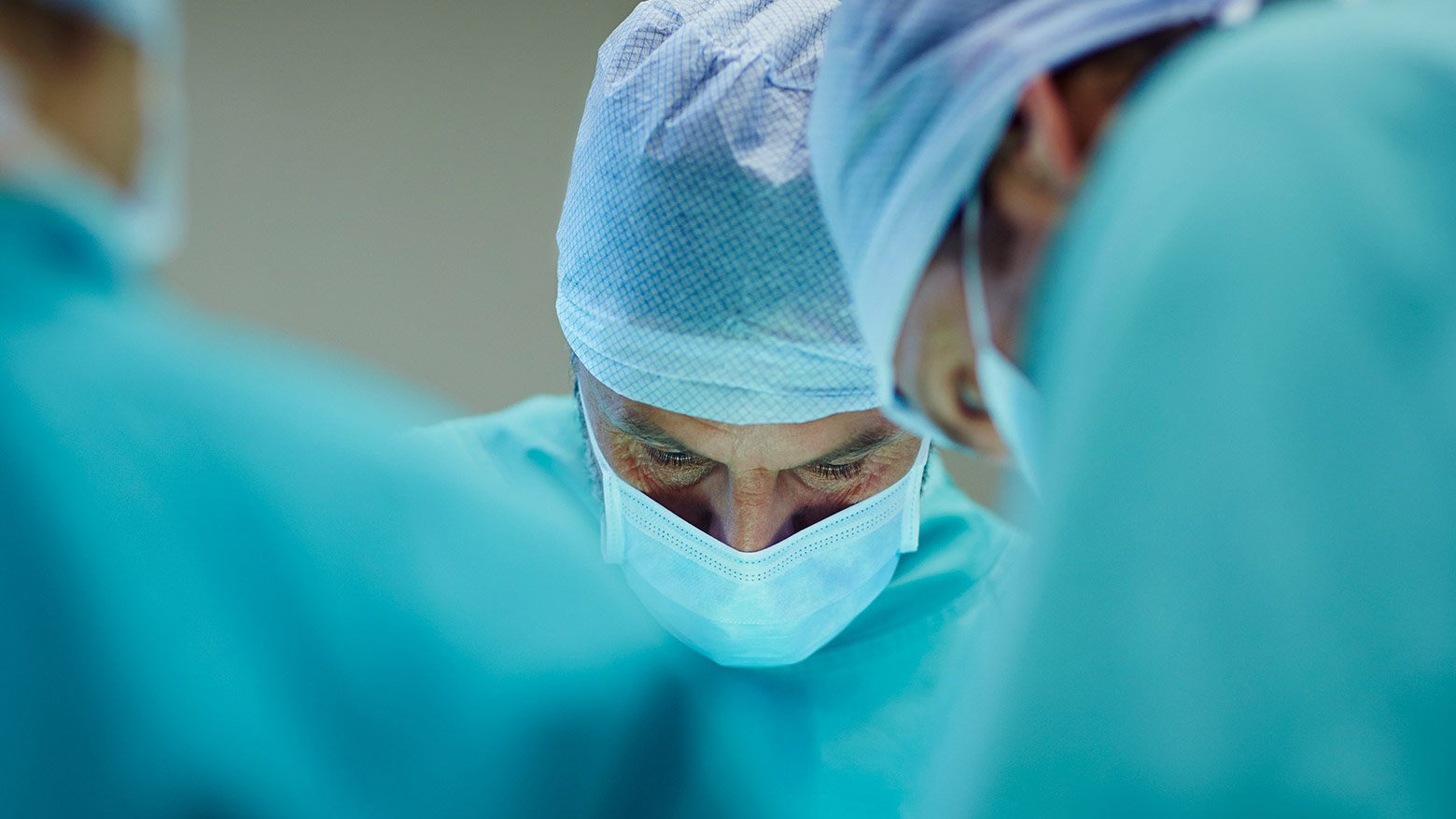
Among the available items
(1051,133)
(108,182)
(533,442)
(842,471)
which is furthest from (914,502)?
(108,182)

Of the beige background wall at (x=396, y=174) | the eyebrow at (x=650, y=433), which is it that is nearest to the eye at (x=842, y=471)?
the eyebrow at (x=650, y=433)

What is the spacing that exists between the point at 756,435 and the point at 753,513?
87 millimetres

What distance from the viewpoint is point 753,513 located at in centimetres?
134

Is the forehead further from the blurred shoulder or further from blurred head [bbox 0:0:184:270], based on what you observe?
blurred head [bbox 0:0:184:270]

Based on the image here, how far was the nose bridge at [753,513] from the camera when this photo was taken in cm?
133

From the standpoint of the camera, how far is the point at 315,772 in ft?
→ 1.85

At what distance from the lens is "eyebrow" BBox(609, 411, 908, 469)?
135 cm

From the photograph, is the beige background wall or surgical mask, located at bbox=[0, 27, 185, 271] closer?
surgical mask, located at bbox=[0, 27, 185, 271]

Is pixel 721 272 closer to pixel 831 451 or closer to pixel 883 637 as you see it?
pixel 831 451

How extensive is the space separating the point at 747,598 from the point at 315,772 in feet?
2.59

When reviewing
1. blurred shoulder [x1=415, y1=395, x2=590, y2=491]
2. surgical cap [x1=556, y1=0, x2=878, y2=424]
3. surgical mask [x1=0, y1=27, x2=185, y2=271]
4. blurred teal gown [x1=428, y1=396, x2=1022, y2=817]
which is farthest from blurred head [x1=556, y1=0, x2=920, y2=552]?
surgical mask [x1=0, y1=27, x2=185, y2=271]

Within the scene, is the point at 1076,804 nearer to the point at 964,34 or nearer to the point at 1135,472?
the point at 1135,472

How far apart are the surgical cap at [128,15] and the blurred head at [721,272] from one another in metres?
0.64

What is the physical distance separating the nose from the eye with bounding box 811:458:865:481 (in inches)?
1.9
